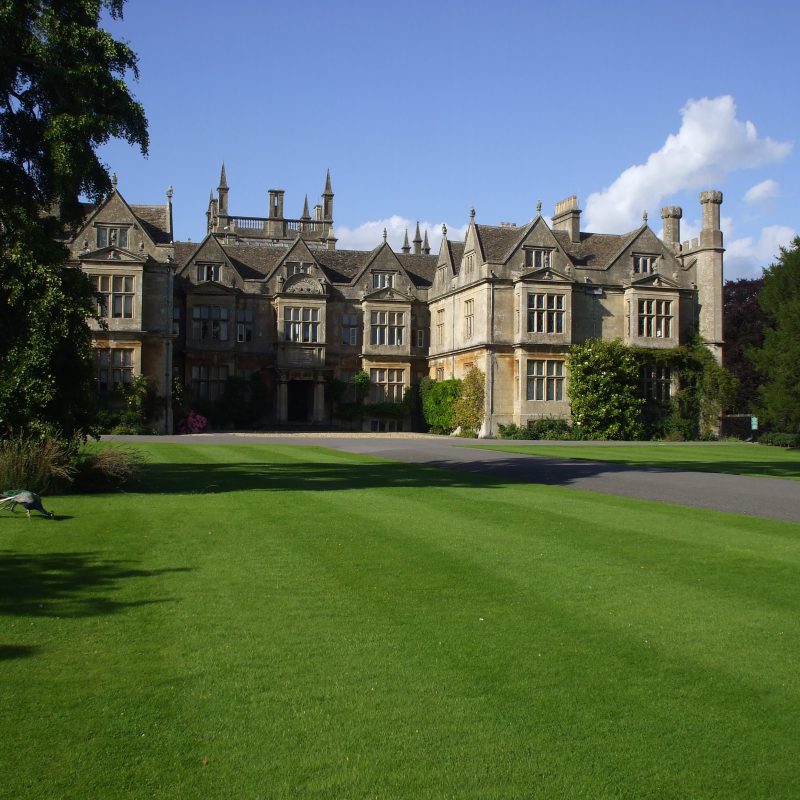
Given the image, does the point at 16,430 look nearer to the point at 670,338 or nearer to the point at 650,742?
the point at 650,742

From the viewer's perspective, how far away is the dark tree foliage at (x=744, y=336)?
53.9 m

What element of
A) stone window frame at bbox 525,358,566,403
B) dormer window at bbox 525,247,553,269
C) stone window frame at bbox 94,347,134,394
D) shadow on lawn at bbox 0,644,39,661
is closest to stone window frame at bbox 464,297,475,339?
dormer window at bbox 525,247,553,269

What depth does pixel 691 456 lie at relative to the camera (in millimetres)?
28234

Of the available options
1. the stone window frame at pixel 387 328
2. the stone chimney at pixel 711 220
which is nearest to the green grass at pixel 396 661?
the stone chimney at pixel 711 220

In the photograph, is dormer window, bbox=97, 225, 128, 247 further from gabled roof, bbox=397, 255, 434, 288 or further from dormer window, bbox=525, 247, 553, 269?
dormer window, bbox=525, 247, 553, 269

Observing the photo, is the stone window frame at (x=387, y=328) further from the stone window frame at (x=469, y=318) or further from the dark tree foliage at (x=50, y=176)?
the dark tree foliage at (x=50, y=176)

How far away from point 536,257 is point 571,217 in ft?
13.6

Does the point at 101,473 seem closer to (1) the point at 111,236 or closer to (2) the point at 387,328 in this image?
(1) the point at 111,236

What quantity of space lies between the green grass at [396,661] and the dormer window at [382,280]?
38.6m

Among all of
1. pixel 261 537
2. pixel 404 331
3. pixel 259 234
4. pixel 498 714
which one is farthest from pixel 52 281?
pixel 259 234

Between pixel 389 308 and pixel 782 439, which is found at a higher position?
pixel 389 308

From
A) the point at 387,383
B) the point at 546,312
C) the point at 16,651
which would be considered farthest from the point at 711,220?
the point at 16,651

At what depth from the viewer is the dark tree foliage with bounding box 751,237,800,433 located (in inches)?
1464

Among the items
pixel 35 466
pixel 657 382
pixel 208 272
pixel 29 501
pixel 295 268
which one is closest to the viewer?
pixel 29 501
